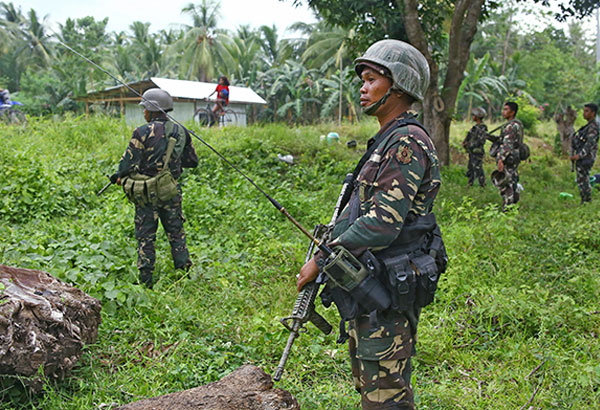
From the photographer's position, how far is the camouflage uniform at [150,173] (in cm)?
466

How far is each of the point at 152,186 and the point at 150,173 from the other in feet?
0.57

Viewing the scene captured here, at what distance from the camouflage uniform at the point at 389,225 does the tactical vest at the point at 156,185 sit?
2.82m

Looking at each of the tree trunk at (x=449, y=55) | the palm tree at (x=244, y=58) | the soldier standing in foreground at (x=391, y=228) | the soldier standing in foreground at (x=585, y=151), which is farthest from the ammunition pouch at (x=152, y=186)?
the palm tree at (x=244, y=58)

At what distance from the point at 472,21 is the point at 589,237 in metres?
5.23

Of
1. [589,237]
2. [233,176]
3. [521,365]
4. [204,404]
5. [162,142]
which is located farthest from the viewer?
[233,176]

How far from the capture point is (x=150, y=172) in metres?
4.73

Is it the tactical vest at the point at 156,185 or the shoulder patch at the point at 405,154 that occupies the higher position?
the shoulder patch at the point at 405,154

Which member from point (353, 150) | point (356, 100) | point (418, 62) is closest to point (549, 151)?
point (353, 150)

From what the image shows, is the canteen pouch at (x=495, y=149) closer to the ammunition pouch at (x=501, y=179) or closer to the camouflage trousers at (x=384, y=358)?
the ammunition pouch at (x=501, y=179)

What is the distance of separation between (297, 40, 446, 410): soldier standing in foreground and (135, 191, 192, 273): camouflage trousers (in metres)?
2.90

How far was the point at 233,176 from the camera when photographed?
829 centimetres

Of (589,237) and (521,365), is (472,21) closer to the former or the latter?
(589,237)

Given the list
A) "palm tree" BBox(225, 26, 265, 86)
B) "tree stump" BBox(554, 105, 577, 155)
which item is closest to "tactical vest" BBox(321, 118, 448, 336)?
"tree stump" BBox(554, 105, 577, 155)

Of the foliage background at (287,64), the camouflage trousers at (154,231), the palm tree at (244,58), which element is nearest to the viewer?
the camouflage trousers at (154,231)
